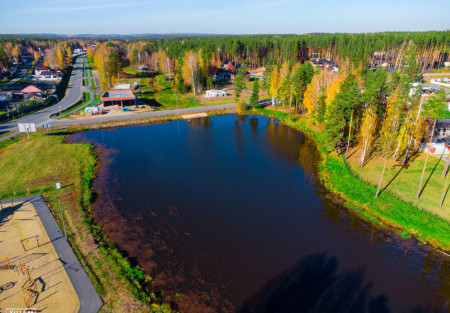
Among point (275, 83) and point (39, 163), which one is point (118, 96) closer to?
point (39, 163)

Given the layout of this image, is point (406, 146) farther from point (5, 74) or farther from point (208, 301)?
point (5, 74)

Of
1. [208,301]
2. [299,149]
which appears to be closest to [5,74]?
[299,149]

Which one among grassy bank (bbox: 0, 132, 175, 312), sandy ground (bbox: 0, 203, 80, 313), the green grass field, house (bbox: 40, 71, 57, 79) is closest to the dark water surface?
grassy bank (bbox: 0, 132, 175, 312)

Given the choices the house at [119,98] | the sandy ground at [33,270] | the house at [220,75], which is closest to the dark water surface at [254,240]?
the sandy ground at [33,270]

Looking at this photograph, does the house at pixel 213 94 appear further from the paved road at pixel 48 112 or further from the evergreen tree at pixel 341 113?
the evergreen tree at pixel 341 113

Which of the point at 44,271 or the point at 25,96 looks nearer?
the point at 44,271

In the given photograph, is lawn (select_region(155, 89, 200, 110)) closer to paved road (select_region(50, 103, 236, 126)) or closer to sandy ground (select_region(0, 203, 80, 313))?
paved road (select_region(50, 103, 236, 126))
